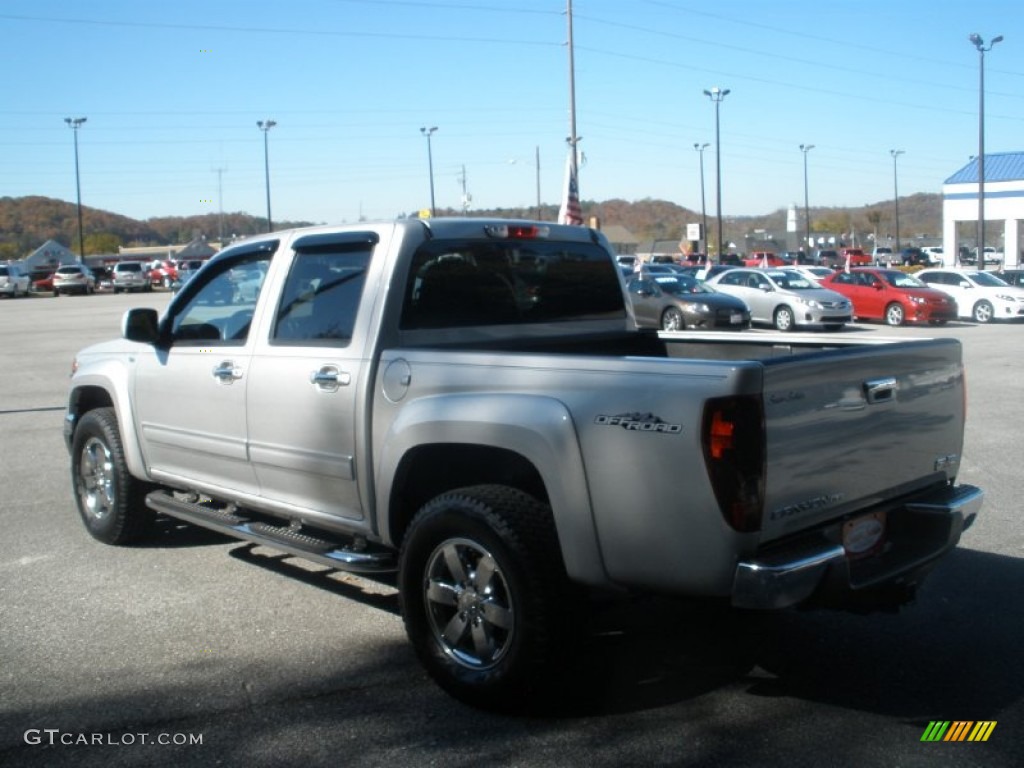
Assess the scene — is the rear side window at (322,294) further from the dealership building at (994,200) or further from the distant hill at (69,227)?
the distant hill at (69,227)

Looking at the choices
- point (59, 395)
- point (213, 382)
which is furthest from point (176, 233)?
point (213, 382)

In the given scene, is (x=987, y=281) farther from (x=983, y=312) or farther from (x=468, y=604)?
(x=468, y=604)

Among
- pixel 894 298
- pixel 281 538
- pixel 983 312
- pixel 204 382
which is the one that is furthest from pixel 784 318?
pixel 281 538

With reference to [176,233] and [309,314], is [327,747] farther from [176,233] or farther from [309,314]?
[176,233]

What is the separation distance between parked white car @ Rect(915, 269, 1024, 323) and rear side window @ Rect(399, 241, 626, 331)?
25.8 meters

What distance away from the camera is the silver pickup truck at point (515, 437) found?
Result: 147 inches

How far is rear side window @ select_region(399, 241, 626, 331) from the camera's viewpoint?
16.9 feet

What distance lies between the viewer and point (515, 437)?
4117mm

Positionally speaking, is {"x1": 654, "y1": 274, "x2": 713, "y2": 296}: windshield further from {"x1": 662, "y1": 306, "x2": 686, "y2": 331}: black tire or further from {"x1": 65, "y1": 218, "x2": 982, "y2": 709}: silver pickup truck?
{"x1": 65, "y1": 218, "x2": 982, "y2": 709}: silver pickup truck

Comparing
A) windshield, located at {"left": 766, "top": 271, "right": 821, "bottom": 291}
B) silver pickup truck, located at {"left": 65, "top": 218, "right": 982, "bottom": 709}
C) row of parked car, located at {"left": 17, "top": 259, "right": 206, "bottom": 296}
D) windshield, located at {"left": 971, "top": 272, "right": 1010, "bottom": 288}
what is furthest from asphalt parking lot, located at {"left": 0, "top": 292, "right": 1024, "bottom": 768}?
row of parked car, located at {"left": 17, "top": 259, "right": 206, "bottom": 296}

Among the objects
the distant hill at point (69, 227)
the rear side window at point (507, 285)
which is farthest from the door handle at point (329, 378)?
the distant hill at point (69, 227)

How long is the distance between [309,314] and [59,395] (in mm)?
11204

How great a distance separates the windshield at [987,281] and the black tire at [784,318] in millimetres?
6911

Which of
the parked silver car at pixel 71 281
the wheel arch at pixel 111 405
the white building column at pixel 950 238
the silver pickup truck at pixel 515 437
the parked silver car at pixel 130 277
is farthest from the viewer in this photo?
the white building column at pixel 950 238
